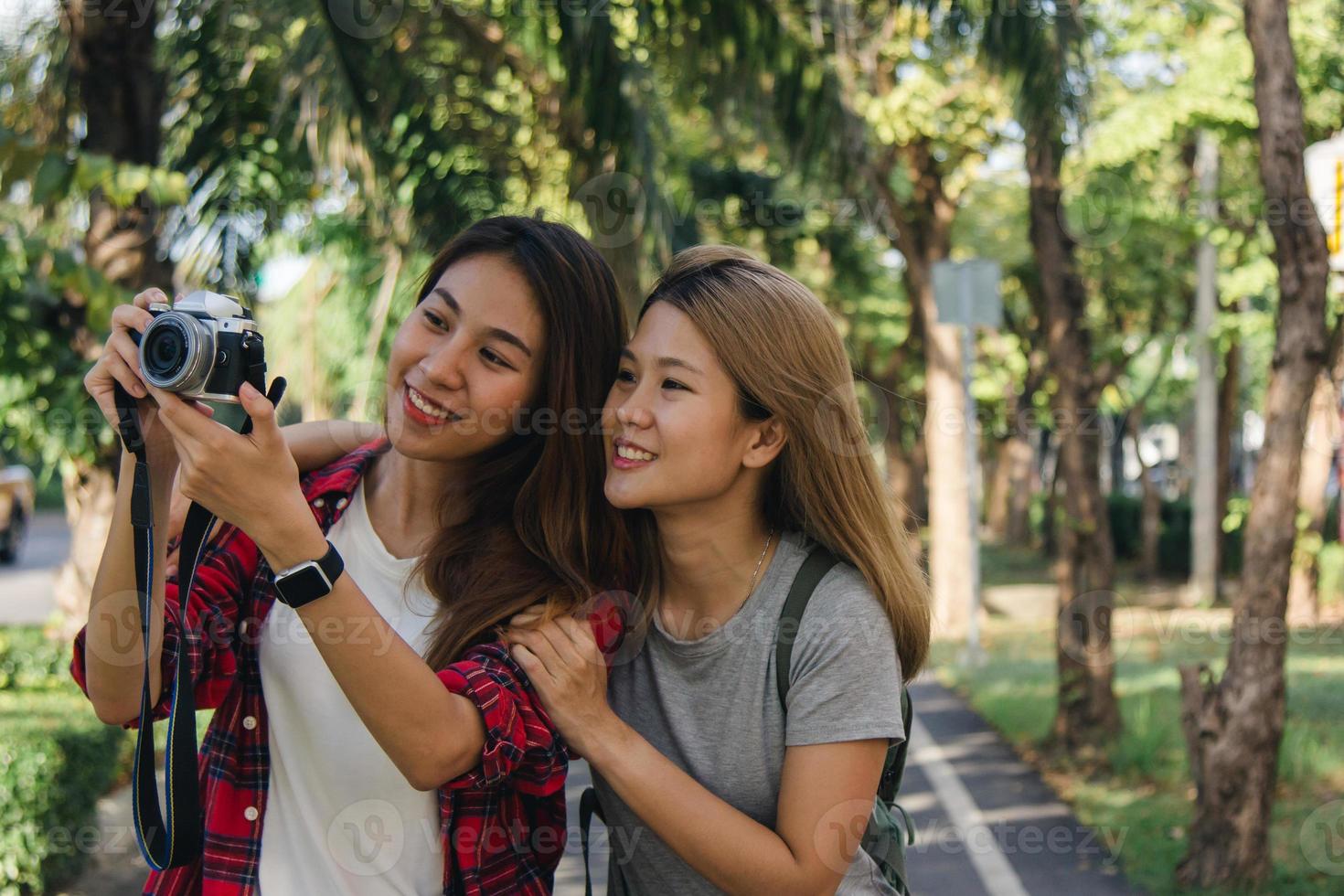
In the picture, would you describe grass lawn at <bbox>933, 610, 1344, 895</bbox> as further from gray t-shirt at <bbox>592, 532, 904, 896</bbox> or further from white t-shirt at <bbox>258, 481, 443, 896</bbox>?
white t-shirt at <bbox>258, 481, 443, 896</bbox>

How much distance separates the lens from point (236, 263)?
7.94 meters

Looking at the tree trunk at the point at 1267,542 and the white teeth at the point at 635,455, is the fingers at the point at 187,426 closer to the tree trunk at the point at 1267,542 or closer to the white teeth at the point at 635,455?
the white teeth at the point at 635,455

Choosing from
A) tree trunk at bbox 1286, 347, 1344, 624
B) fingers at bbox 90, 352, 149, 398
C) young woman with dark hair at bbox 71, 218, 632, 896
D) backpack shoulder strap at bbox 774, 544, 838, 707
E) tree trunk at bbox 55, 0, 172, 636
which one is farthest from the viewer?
tree trunk at bbox 1286, 347, 1344, 624

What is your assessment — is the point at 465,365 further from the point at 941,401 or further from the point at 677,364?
the point at 941,401

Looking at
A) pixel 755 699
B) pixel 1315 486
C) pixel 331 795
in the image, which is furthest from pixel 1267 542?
pixel 1315 486

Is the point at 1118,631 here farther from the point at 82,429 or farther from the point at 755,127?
the point at 82,429

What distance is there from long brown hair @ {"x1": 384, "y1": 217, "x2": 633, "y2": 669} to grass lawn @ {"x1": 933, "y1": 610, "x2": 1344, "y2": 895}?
4.10 m

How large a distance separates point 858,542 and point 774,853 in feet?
1.70

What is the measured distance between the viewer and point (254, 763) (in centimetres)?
206

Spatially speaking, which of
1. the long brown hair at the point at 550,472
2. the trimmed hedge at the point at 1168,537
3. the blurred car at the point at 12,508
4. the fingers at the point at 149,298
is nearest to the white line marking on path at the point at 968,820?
the long brown hair at the point at 550,472

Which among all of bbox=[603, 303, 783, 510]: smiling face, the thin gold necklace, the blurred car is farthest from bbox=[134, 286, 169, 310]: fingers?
the blurred car

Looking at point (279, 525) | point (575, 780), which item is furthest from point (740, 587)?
point (575, 780)

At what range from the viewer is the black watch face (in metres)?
1.66

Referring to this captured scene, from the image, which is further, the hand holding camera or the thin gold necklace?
the thin gold necklace
